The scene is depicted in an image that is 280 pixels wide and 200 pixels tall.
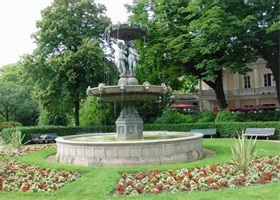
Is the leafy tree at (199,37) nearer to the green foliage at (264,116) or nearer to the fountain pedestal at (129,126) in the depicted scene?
the green foliage at (264,116)

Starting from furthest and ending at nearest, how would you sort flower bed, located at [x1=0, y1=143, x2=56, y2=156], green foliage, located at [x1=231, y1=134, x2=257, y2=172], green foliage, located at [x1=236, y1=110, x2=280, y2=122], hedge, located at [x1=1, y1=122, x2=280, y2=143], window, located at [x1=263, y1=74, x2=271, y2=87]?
window, located at [x1=263, y1=74, x2=271, y2=87], green foliage, located at [x1=236, y1=110, x2=280, y2=122], hedge, located at [x1=1, y1=122, x2=280, y2=143], flower bed, located at [x1=0, y1=143, x2=56, y2=156], green foliage, located at [x1=231, y1=134, x2=257, y2=172]

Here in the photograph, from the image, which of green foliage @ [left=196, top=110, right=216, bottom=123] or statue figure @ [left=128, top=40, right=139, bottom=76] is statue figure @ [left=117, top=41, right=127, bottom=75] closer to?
statue figure @ [left=128, top=40, right=139, bottom=76]

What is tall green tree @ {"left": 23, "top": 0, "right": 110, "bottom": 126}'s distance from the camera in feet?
78.3

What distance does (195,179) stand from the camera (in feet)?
26.0

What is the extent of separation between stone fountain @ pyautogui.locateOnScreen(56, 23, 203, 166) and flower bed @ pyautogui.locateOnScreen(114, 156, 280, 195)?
4.51ft

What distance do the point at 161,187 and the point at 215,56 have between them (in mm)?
19746

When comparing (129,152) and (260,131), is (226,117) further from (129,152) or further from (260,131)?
(129,152)

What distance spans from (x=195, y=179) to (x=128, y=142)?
2935 millimetres

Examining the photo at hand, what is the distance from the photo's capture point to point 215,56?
25688 millimetres

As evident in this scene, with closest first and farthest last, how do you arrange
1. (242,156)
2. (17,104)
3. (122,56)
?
(242,156) → (122,56) → (17,104)

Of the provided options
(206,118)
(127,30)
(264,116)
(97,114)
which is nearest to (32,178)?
(127,30)

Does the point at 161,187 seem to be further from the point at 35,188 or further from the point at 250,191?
the point at 35,188

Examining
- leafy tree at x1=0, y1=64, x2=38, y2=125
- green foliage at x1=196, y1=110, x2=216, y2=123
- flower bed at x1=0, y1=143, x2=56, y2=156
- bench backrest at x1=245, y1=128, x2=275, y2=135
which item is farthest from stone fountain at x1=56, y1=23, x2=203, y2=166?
leafy tree at x1=0, y1=64, x2=38, y2=125

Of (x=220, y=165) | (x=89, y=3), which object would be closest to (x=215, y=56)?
(x=89, y=3)
